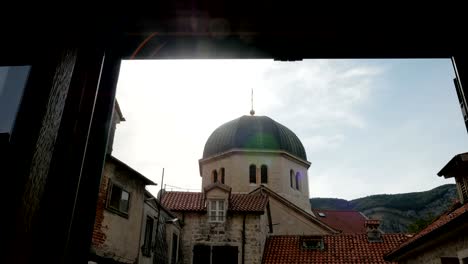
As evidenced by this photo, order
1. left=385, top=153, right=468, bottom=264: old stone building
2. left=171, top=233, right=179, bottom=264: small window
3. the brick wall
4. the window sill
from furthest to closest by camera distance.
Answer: left=171, top=233, right=179, bottom=264: small window < the window sill < the brick wall < left=385, top=153, right=468, bottom=264: old stone building

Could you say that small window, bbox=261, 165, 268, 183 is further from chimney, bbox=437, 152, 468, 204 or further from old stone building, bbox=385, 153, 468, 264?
chimney, bbox=437, 152, 468, 204

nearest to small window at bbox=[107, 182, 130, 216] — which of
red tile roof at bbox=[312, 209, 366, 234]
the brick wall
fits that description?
the brick wall

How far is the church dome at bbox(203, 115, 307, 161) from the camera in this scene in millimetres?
31203

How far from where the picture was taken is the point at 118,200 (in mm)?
15359

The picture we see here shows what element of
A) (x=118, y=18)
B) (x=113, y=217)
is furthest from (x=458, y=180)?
(x=118, y=18)

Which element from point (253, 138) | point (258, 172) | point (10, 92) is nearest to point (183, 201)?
point (258, 172)

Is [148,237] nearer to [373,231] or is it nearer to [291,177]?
[373,231]

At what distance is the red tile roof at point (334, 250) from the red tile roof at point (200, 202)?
8.78 feet

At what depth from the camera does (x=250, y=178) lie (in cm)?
2988

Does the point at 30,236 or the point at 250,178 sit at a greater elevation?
the point at 250,178

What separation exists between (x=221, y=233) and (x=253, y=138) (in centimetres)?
1036

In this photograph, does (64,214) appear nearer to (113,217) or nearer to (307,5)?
(307,5)

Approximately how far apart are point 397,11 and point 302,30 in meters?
0.49

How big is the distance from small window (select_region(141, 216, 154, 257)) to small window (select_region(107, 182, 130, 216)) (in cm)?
245
